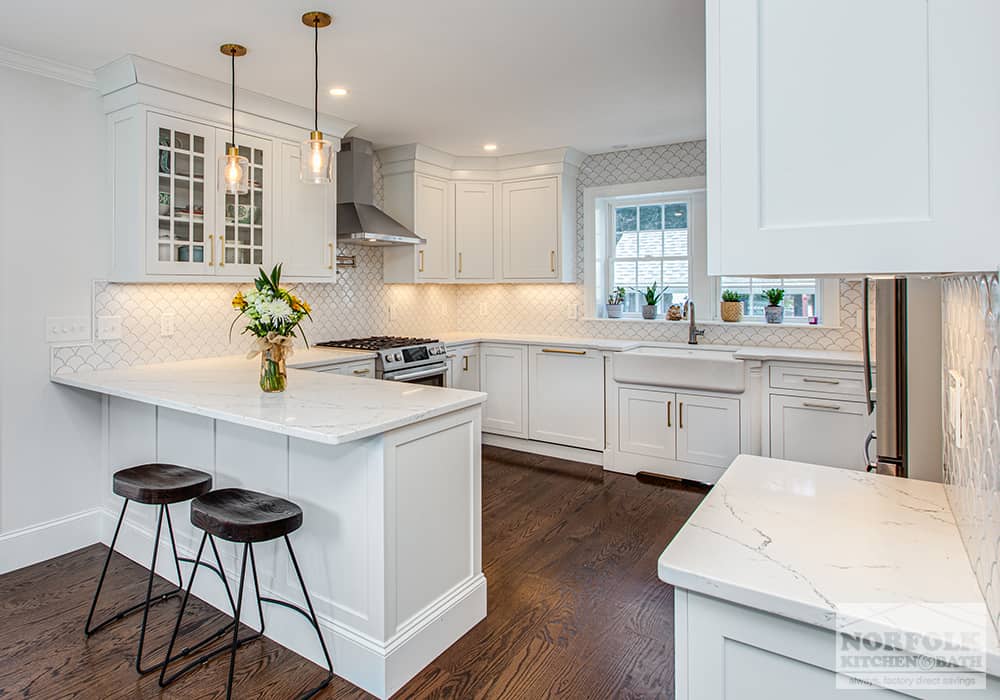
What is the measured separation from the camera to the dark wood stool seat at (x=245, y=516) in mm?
1899

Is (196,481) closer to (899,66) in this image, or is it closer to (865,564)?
(865,564)

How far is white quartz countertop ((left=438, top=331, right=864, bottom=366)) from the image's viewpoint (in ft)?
12.1

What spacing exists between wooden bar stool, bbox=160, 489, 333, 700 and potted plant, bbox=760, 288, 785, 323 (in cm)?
370

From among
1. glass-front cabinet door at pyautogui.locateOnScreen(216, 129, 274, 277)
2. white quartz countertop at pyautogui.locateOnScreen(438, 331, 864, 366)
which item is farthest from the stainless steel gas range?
glass-front cabinet door at pyautogui.locateOnScreen(216, 129, 274, 277)

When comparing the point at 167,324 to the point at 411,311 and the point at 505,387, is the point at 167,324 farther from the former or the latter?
the point at 505,387

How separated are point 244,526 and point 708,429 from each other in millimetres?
3129

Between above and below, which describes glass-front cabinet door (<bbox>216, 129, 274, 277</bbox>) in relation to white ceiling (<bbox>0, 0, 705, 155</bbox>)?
below

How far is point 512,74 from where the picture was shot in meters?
3.26

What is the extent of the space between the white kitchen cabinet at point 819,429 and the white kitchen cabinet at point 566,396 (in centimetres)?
128

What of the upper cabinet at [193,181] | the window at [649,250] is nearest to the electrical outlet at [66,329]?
the upper cabinet at [193,181]

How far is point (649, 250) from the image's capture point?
511 centimetres

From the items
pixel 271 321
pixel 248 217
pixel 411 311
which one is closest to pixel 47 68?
pixel 248 217

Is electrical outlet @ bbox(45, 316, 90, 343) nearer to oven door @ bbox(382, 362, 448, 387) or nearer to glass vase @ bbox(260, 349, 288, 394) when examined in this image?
glass vase @ bbox(260, 349, 288, 394)

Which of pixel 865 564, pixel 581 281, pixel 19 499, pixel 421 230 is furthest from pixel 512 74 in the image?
pixel 19 499
